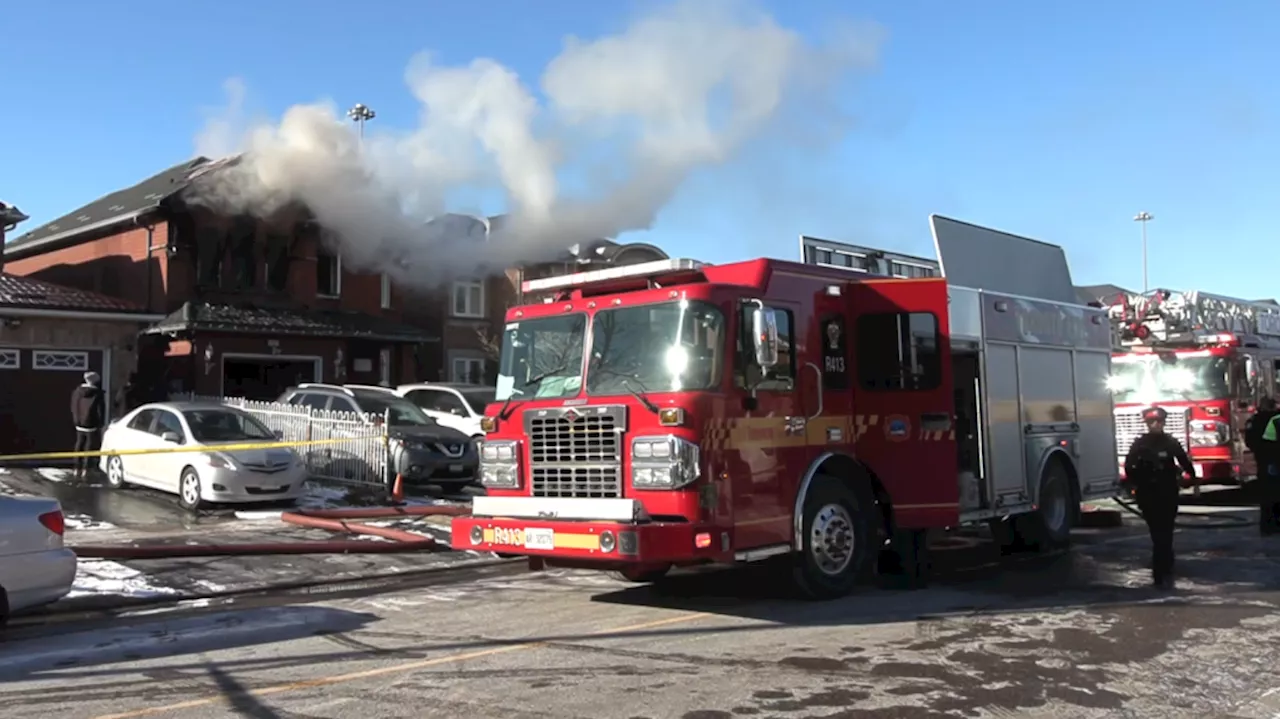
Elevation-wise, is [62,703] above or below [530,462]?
below

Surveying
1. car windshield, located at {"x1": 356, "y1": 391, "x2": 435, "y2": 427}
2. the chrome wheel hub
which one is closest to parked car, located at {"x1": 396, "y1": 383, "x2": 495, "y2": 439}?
car windshield, located at {"x1": 356, "y1": 391, "x2": 435, "y2": 427}

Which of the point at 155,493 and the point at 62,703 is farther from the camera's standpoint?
the point at 155,493

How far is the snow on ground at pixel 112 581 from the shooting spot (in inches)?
359

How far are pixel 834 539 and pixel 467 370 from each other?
841 inches

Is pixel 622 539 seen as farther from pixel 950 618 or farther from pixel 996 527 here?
pixel 996 527

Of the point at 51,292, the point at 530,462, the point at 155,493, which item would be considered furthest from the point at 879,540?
the point at 51,292

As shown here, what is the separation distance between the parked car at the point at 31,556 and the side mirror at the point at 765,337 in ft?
17.1

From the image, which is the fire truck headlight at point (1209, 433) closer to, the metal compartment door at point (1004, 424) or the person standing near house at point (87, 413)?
the metal compartment door at point (1004, 424)

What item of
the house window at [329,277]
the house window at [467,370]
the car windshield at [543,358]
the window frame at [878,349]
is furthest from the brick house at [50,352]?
the window frame at [878,349]

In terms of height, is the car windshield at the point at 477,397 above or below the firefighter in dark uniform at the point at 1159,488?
above

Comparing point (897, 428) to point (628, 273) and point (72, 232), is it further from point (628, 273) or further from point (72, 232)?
point (72, 232)

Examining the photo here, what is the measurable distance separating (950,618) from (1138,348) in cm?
1037

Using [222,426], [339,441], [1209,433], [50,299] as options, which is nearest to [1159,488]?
[1209,433]

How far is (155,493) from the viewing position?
1564 cm
